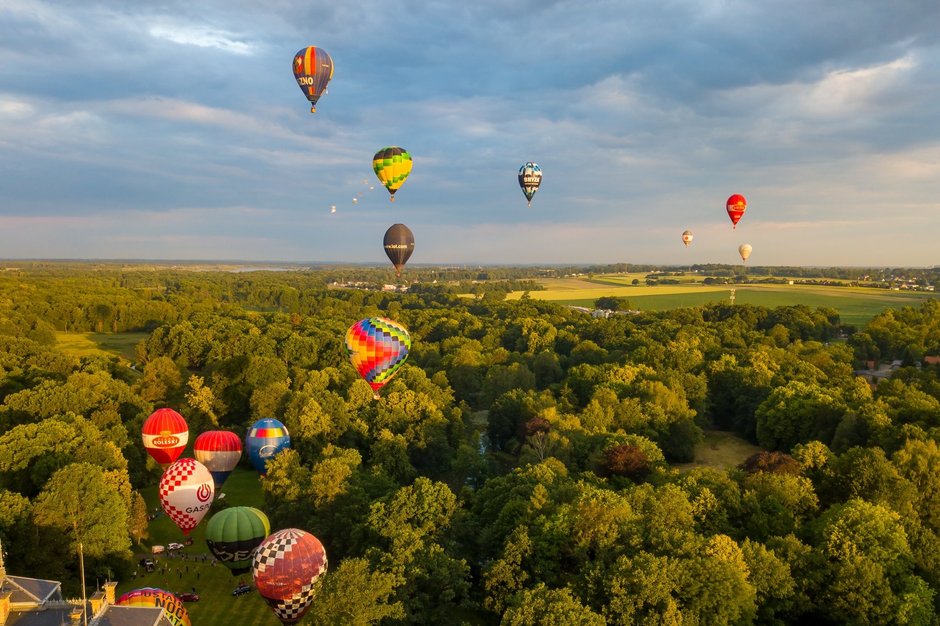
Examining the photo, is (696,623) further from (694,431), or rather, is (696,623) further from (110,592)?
(694,431)

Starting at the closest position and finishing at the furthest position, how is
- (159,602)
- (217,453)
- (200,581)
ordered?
(159,602)
(200,581)
(217,453)

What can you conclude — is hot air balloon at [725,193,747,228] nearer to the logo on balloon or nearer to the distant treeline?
the distant treeline

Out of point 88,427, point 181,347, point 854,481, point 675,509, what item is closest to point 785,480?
point 854,481

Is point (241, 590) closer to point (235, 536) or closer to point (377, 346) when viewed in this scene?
point (235, 536)

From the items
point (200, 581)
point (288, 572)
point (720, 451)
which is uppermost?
point (288, 572)

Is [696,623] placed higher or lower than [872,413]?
lower

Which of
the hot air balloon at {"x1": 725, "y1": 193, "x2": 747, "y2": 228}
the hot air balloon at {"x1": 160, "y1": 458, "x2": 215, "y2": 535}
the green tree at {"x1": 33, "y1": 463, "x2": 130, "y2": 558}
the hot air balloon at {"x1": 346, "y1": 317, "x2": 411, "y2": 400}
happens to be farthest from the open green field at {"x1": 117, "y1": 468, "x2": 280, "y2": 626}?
the hot air balloon at {"x1": 725, "y1": 193, "x2": 747, "y2": 228}

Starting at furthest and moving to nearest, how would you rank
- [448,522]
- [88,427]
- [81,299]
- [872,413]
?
[81,299] < [872,413] < [88,427] < [448,522]

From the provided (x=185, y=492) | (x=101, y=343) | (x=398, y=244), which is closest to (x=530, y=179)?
(x=398, y=244)
